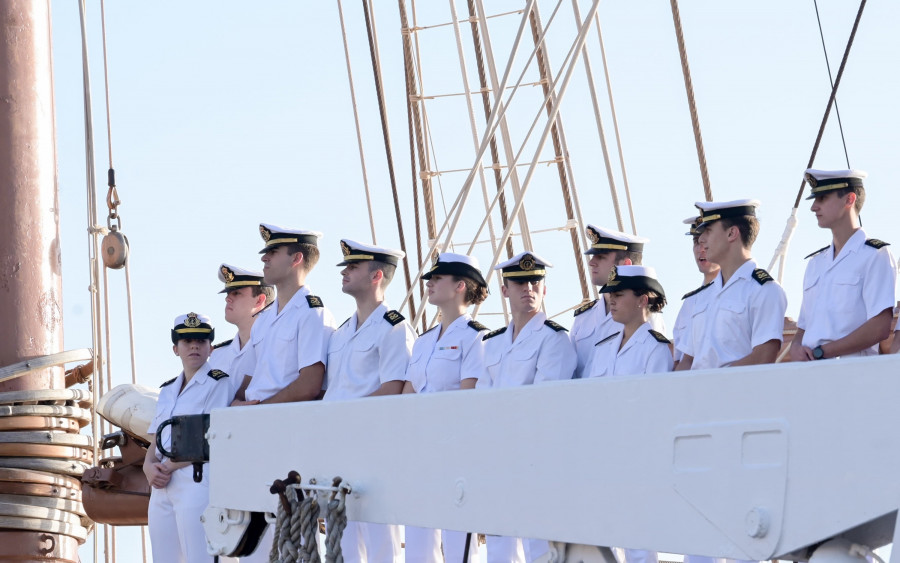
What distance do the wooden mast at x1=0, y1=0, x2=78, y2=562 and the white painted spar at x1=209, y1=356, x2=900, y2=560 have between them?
2668 mm

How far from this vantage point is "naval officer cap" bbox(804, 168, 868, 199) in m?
4.21

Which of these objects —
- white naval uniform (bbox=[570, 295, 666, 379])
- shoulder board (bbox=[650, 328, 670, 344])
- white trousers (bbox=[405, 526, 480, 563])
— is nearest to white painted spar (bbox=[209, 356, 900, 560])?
white trousers (bbox=[405, 526, 480, 563])

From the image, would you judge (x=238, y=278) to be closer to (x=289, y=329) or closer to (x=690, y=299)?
(x=289, y=329)

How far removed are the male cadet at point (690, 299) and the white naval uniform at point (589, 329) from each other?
241mm

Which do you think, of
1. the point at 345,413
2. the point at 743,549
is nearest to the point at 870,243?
the point at 345,413

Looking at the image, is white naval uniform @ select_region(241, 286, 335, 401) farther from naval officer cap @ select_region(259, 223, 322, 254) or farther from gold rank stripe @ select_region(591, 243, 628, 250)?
gold rank stripe @ select_region(591, 243, 628, 250)

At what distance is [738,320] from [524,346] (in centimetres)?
90

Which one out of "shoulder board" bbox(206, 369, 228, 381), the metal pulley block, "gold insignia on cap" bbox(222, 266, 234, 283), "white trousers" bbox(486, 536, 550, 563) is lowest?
"white trousers" bbox(486, 536, 550, 563)

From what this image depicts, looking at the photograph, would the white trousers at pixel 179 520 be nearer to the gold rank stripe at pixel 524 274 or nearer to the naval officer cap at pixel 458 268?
the naval officer cap at pixel 458 268

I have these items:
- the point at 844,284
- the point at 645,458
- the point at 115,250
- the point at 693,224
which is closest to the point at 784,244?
the point at 693,224

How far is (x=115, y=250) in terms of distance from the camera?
6594 mm

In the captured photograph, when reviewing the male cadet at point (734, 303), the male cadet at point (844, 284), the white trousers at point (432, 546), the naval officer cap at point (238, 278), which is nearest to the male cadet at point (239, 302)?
the naval officer cap at point (238, 278)

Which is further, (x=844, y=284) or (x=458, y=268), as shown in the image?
(x=458, y=268)

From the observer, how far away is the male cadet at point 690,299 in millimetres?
4582
